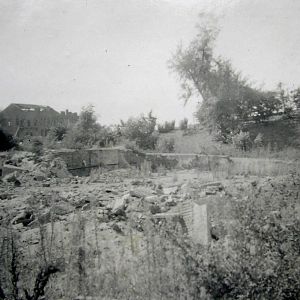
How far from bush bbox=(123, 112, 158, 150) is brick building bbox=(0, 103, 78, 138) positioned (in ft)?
72.8

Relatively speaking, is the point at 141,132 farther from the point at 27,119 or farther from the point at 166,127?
the point at 27,119

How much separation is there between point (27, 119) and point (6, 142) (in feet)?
62.7

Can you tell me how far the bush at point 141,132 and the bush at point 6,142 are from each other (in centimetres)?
1094

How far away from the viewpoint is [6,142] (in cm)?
2458

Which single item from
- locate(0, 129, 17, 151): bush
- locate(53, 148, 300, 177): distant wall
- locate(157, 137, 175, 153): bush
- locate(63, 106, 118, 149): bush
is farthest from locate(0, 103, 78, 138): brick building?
locate(53, 148, 300, 177): distant wall

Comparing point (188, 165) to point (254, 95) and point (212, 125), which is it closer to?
point (212, 125)

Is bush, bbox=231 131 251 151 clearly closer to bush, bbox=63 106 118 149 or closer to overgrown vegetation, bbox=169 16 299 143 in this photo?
overgrown vegetation, bbox=169 16 299 143

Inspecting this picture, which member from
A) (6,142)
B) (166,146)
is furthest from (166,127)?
(6,142)

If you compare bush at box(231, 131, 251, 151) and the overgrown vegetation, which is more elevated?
the overgrown vegetation

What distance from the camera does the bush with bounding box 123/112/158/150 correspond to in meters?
20.4

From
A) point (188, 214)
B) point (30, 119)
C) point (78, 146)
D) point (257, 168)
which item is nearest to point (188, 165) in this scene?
point (257, 168)

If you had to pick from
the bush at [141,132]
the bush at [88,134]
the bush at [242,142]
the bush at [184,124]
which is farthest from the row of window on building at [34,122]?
the bush at [242,142]

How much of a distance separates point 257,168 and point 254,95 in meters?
12.2

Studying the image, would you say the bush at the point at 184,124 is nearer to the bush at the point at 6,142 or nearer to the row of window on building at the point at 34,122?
the bush at the point at 6,142
